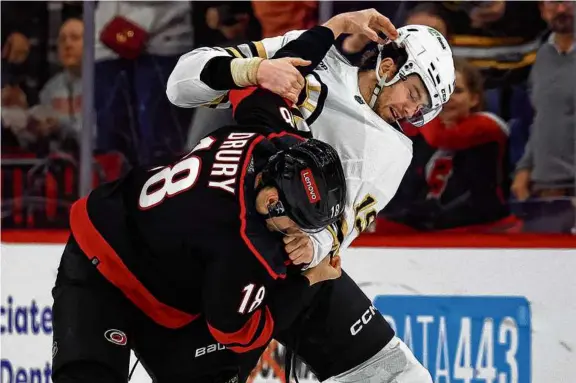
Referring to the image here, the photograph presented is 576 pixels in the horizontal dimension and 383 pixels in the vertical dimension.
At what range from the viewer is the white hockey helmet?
2494mm

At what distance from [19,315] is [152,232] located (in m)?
1.51

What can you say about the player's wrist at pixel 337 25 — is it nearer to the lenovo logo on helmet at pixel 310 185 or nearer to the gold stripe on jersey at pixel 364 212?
the gold stripe on jersey at pixel 364 212

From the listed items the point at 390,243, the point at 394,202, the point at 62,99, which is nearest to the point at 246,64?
the point at 390,243

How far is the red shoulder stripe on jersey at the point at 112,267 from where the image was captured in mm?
2277

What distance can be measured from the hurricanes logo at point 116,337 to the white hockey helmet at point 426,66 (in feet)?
2.95

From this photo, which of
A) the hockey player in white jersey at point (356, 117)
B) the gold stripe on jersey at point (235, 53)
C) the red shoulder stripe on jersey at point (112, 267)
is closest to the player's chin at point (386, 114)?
the hockey player in white jersey at point (356, 117)

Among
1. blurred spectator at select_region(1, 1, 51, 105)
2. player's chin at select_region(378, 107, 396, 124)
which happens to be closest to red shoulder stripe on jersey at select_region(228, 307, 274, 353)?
player's chin at select_region(378, 107, 396, 124)

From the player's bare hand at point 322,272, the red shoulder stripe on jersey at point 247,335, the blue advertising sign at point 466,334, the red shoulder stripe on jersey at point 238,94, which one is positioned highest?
the red shoulder stripe on jersey at point 238,94

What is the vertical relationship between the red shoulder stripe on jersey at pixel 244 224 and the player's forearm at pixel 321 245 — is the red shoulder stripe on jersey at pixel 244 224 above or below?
above

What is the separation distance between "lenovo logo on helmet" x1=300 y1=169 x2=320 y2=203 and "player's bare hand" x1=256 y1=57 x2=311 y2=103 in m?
0.22

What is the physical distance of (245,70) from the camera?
2.18 meters

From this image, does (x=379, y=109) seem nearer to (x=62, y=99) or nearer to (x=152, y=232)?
(x=152, y=232)

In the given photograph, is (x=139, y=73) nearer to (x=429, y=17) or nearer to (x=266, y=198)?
(x=429, y=17)

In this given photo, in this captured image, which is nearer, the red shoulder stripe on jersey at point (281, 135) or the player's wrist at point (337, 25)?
the red shoulder stripe on jersey at point (281, 135)
